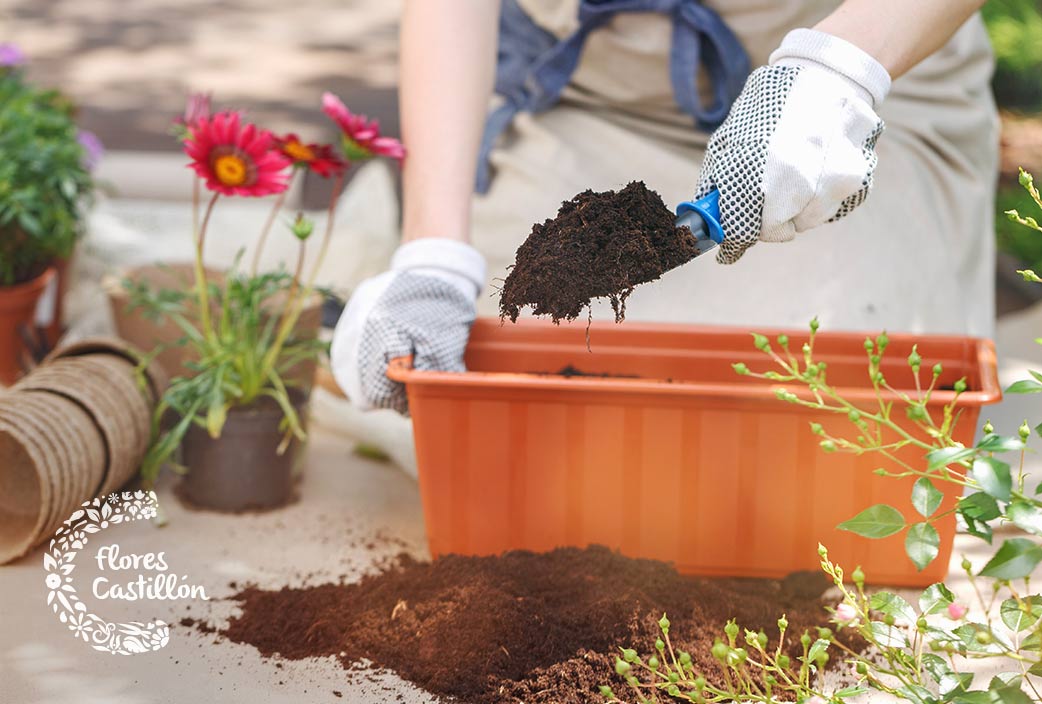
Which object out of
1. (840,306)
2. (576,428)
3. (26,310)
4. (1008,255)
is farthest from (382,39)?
(576,428)

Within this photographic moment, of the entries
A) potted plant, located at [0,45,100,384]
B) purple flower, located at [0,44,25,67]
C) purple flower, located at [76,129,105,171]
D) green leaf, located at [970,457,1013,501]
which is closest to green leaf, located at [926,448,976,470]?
green leaf, located at [970,457,1013,501]

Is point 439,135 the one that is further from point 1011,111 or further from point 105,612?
point 1011,111

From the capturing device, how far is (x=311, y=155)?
5.93 feet

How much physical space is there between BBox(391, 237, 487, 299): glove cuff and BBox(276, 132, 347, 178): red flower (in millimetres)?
200

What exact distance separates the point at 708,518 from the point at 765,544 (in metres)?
0.08

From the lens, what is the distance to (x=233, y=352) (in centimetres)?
183

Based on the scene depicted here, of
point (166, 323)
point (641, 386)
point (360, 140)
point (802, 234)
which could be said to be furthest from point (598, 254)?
point (166, 323)

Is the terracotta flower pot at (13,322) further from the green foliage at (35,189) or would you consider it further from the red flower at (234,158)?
the red flower at (234,158)

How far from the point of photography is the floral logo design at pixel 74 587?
1407 mm

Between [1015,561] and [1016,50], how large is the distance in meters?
3.19

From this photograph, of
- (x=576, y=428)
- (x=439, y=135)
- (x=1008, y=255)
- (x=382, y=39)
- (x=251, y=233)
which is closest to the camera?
(x=576, y=428)

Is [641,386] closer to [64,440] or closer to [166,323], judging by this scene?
[64,440]

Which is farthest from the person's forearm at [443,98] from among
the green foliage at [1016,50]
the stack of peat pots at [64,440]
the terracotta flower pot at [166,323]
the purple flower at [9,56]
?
the green foliage at [1016,50]

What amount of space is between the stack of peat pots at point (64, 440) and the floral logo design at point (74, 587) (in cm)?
3
